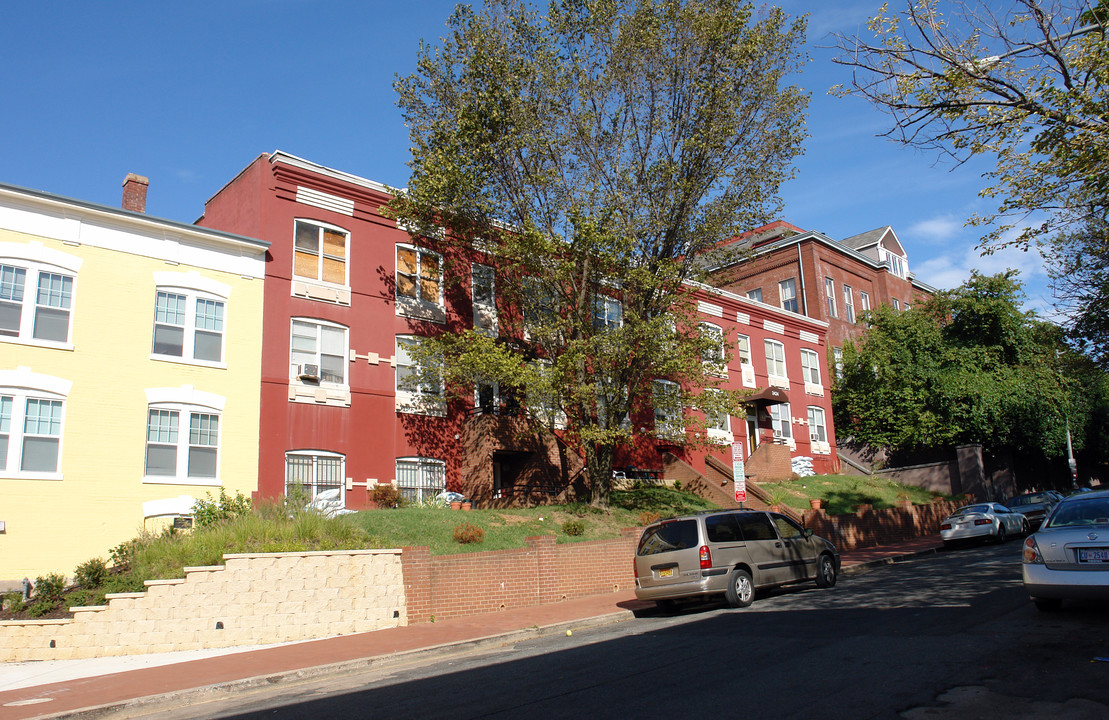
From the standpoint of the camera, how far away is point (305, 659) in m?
11.2

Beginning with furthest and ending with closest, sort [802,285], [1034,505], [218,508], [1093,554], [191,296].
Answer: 1. [802,285]
2. [1034,505]
3. [191,296]
4. [218,508]
5. [1093,554]

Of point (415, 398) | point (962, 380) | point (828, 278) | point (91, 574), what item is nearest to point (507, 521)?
point (415, 398)

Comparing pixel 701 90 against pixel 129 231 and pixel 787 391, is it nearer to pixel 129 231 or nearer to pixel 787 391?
pixel 129 231

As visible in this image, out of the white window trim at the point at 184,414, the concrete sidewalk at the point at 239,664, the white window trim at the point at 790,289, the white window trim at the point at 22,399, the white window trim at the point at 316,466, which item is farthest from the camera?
the white window trim at the point at 790,289

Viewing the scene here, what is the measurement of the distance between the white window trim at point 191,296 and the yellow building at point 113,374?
0.03 metres

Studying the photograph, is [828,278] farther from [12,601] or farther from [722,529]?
[12,601]

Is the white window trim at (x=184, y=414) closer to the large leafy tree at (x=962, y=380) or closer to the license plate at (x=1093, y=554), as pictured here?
the license plate at (x=1093, y=554)

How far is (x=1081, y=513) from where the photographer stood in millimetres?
10312

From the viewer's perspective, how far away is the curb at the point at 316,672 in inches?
351

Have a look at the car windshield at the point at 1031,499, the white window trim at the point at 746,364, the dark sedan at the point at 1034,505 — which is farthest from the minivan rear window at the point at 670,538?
the car windshield at the point at 1031,499

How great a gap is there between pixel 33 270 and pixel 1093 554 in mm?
20222

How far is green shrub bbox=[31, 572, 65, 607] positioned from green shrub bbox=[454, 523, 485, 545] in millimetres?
7500

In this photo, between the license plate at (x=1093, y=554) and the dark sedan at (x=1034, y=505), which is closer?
the license plate at (x=1093, y=554)

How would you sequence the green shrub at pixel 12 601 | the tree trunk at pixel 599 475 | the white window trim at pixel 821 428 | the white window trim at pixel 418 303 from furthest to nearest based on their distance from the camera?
the white window trim at pixel 821 428
the white window trim at pixel 418 303
the tree trunk at pixel 599 475
the green shrub at pixel 12 601
